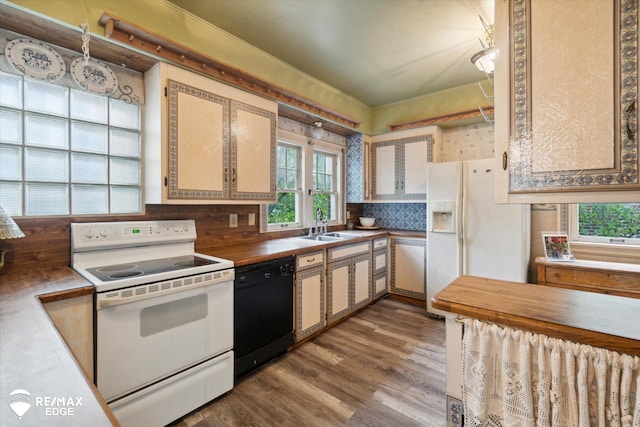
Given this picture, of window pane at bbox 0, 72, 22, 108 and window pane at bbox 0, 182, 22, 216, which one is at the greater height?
window pane at bbox 0, 72, 22, 108

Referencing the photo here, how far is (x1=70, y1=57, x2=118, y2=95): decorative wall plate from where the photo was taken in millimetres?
1779

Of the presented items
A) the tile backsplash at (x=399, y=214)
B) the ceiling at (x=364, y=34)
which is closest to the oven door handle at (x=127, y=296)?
the ceiling at (x=364, y=34)

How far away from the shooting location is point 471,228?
2.96 meters

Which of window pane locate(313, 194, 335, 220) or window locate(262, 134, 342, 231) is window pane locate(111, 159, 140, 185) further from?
window pane locate(313, 194, 335, 220)

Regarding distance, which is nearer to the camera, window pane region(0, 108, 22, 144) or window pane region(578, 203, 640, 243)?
window pane region(0, 108, 22, 144)

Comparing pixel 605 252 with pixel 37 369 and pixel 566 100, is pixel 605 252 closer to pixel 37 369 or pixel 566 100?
pixel 566 100

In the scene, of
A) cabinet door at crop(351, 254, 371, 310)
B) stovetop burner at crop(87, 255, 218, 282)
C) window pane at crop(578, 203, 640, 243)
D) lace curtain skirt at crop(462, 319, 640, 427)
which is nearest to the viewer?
lace curtain skirt at crop(462, 319, 640, 427)

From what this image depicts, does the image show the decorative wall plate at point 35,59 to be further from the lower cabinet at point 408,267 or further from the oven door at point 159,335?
the lower cabinet at point 408,267

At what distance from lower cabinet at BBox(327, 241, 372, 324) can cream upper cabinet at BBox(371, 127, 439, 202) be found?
35.9 inches

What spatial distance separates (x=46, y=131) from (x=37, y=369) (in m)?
1.74

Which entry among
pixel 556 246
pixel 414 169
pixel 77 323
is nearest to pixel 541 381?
pixel 77 323

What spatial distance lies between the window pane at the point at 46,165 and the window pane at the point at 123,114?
0.39 meters

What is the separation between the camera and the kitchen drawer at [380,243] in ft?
11.4

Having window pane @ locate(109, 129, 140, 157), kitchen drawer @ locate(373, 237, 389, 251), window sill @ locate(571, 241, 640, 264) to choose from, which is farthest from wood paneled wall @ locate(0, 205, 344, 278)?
window sill @ locate(571, 241, 640, 264)
